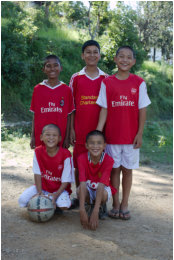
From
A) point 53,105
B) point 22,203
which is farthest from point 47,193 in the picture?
point 53,105

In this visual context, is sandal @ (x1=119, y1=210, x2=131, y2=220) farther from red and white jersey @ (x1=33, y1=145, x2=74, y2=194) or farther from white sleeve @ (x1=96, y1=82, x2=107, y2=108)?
white sleeve @ (x1=96, y1=82, x2=107, y2=108)

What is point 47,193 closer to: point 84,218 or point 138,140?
point 84,218

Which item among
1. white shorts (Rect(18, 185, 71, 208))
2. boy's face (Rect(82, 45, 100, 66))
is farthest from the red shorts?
boy's face (Rect(82, 45, 100, 66))

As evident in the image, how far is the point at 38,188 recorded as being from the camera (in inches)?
137

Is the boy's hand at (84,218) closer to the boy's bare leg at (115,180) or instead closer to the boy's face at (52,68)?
the boy's bare leg at (115,180)

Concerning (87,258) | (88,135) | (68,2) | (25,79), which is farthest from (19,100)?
(87,258)

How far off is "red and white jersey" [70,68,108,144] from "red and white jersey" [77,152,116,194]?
0.29m

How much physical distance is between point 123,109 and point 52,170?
41.5 inches

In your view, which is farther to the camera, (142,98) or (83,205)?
(142,98)

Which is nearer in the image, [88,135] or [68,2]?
[88,135]

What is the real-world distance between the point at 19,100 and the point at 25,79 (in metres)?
0.72

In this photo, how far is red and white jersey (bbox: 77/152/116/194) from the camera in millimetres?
3375

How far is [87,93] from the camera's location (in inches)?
139

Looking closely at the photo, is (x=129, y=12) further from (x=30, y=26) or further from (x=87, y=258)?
(x=87, y=258)
